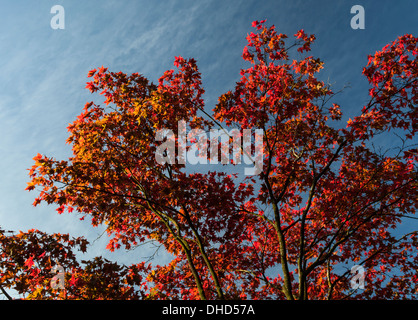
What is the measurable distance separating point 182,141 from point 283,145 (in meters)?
4.32

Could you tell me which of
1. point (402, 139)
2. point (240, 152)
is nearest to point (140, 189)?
point (240, 152)

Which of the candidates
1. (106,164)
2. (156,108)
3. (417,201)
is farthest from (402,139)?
(106,164)

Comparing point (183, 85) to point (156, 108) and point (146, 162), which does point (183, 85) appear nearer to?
point (156, 108)

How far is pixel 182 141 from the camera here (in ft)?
40.6

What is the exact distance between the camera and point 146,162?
1168 cm

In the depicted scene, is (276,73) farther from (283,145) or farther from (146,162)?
(146,162)
